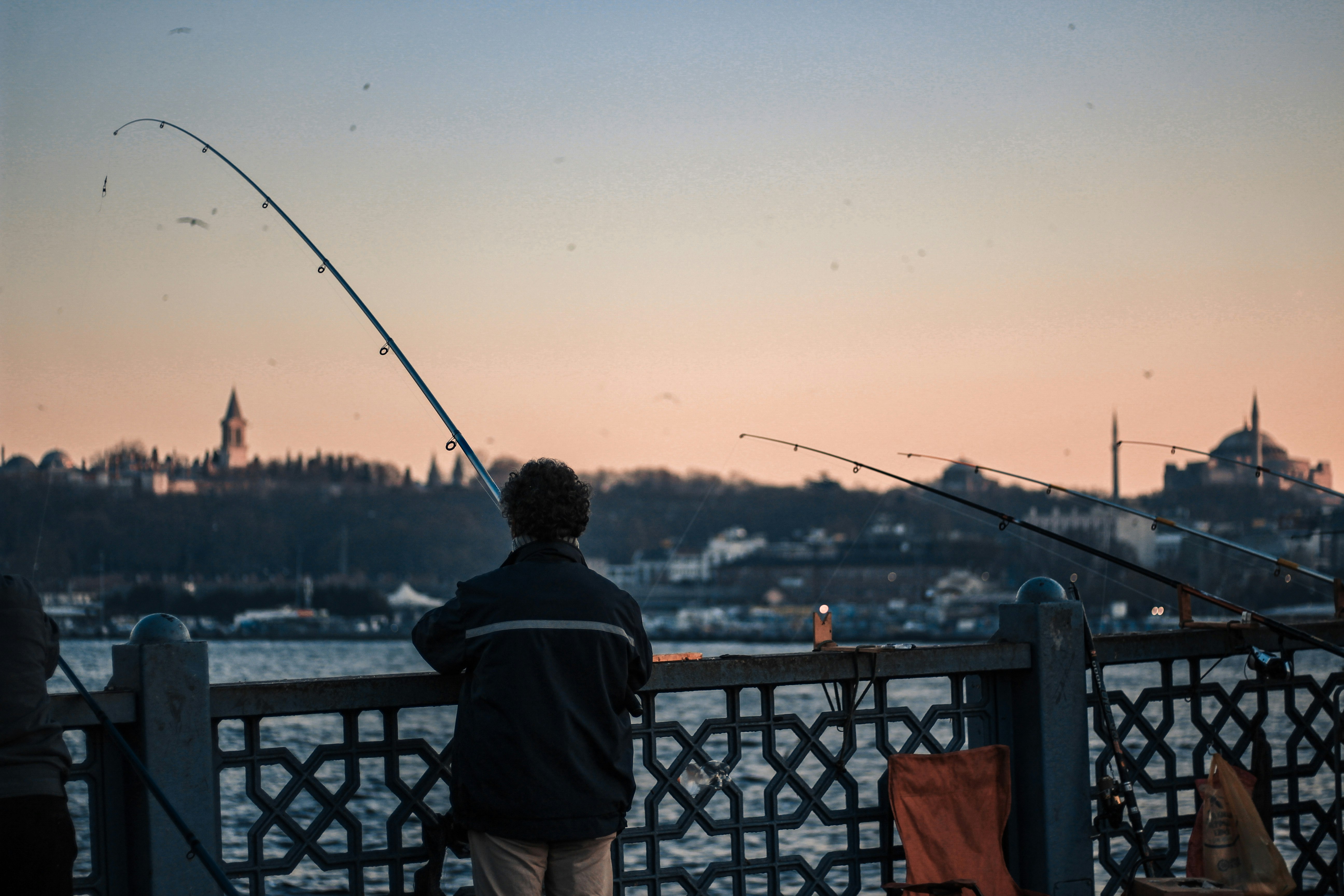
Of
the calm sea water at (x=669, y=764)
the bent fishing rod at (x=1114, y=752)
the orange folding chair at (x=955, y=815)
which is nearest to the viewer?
the orange folding chair at (x=955, y=815)

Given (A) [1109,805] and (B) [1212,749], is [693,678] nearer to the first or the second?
(A) [1109,805]

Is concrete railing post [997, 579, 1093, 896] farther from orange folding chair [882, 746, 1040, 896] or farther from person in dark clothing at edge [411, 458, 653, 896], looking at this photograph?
person in dark clothing at edge [411, 458, 653, 896]

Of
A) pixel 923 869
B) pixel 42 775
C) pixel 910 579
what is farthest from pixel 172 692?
pixel 910 579

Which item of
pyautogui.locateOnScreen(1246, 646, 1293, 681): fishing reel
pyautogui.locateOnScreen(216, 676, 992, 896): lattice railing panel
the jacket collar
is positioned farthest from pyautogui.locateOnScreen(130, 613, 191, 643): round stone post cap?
pyautogui.locateOnScreen(1246, 646, 1293, 681): fishing reel

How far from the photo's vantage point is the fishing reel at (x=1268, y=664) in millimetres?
4543

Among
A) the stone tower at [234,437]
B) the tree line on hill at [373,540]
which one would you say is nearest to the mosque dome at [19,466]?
the tree line on hill at [373,540]

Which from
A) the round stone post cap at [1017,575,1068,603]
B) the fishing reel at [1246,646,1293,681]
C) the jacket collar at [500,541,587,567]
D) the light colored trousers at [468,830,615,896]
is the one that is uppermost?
the jacket collar at [500,541,587,567]

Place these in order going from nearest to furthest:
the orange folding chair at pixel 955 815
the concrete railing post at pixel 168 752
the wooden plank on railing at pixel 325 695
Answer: the concrete railing post at pixel 168 752
the wooden plank on railing at pixel 325 695
the orange folding chair at pixel 955 815

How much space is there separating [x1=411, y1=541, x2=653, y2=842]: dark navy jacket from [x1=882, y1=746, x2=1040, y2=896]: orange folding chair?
1307 millimetres

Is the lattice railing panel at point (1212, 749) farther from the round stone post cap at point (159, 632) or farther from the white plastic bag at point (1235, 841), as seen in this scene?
the round stone post cap at point (159, 632)

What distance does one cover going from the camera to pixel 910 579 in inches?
2085

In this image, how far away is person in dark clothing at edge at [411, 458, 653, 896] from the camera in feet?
9.78

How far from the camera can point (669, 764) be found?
108 ft

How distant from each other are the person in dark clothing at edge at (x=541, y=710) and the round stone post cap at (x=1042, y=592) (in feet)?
5.73
